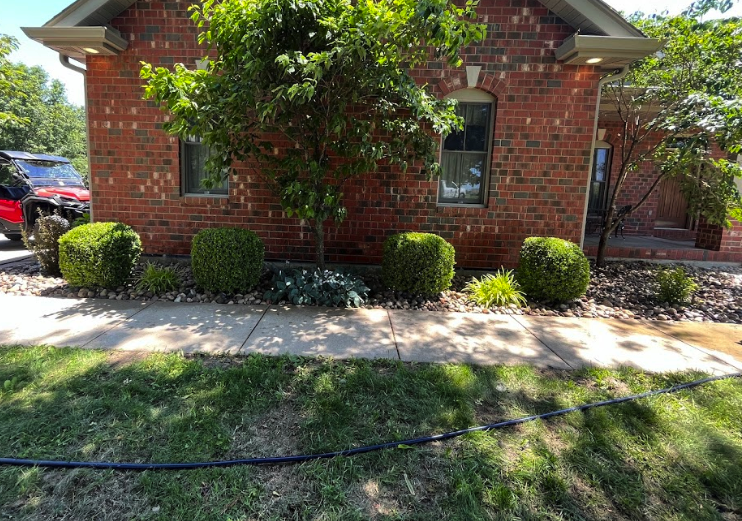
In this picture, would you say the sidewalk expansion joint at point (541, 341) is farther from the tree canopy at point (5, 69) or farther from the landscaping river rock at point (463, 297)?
the tree canopy at point (5, 69)

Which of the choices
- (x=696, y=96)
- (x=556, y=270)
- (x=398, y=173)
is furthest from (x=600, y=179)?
(x=398, y=173)

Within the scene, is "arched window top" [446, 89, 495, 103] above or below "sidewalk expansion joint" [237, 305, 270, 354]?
above

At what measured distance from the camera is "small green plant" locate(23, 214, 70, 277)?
610cm

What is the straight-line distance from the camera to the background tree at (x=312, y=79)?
4.10m

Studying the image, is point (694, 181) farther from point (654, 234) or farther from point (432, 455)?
point (432, 455)

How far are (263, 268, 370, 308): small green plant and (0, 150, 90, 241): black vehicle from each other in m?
5.57

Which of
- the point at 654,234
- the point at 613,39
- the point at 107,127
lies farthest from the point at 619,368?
the point at 654,234

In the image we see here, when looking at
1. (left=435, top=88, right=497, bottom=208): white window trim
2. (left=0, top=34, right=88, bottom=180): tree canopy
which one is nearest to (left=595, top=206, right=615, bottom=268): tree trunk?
(left=435, top=88, right=497, bottom=208): white window trim

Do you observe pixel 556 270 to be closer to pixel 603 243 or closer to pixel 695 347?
pixel 695 347

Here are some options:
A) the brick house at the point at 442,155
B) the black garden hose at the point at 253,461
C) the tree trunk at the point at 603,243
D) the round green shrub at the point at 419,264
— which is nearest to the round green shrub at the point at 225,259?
the brick house at the point at 442,155

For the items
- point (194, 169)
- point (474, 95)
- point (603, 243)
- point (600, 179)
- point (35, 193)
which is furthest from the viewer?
point (600, 179)

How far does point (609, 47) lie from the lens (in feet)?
18.5

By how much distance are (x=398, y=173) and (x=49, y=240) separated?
5.42m

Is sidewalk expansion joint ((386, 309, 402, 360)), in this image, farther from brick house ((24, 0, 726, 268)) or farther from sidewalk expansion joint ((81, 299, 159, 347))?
sidewalk expansion joint ((81, 299, 159, 347))
